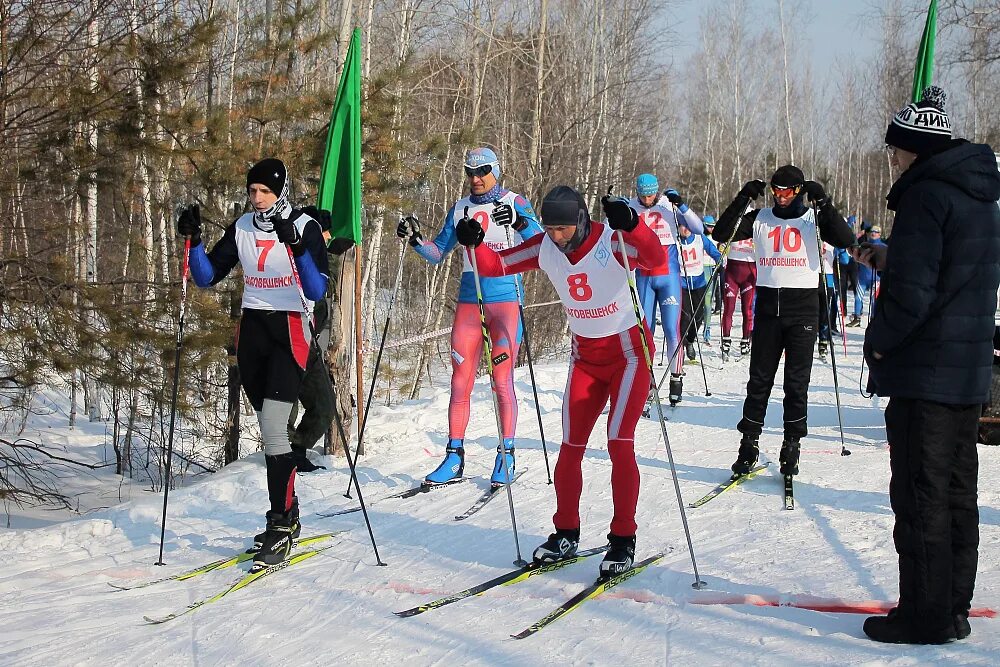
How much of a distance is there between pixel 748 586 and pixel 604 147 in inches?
793

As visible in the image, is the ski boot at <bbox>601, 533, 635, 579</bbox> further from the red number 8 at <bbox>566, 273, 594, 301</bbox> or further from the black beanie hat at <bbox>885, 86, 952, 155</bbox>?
the black beanie hat at <bbox>885, 86, 952, 155</bbox>

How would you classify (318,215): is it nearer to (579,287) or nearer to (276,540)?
(579,287)

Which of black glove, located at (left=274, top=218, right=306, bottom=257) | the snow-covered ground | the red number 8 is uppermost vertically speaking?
black glove, located at (left=274, top=218, right=306, bottom=257)

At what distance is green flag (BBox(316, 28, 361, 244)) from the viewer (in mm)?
7910

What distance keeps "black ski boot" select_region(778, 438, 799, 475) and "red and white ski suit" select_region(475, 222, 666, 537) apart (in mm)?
2129

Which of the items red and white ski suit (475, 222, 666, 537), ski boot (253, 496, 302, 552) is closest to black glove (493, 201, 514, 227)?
red and white ski suit (475, 222, 666, 537)

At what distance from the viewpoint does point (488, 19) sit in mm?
20188

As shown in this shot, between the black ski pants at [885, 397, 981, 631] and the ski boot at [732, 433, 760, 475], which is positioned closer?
the black ski pants at [885, 397, 981, 631]

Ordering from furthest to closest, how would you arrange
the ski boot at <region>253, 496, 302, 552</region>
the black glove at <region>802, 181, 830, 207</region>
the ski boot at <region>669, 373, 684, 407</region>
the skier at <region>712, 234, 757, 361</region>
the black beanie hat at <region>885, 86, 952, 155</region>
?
the skier at <region>712, 234, 757, 361</region> < the ski boot at <region>669, 373, 684, 407</region> < the black glove at <region>802, 181, 830, 207</region> < the ski boot at <region>253, 496, 302, 552</region> < the black beanie hat at <region>885, 86, 952, 155</region>

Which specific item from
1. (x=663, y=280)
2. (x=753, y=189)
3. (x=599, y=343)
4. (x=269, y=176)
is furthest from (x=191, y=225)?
(x=663, y=280)

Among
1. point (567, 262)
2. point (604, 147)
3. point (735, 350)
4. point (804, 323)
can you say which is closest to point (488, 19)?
point (604, 147)

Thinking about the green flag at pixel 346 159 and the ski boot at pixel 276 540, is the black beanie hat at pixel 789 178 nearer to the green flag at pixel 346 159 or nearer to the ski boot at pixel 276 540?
the green flag at pixel 346 159

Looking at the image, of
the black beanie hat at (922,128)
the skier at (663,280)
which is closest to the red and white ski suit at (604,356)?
the black beanie hat at (922,128)

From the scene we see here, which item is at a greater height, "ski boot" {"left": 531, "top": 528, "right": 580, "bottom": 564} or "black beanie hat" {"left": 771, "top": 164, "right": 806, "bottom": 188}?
"black beanie hat" {"left": 771, "top": 164, "right": 806, "bottom": 188}
